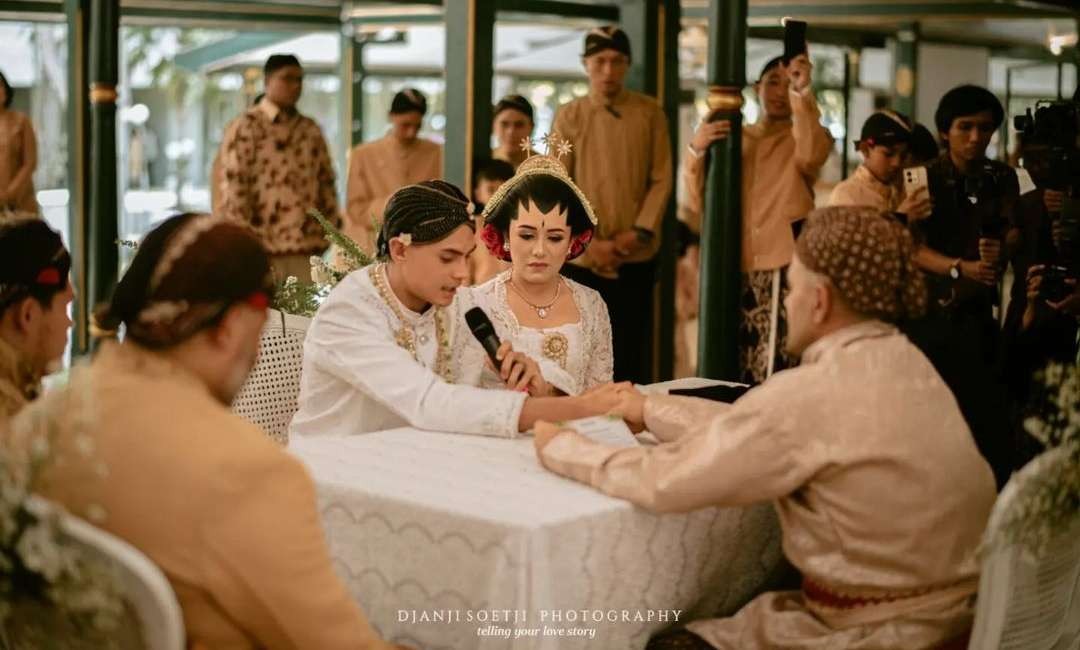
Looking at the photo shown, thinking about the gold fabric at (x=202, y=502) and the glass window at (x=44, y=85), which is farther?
the glass window at (x=44, y=85)

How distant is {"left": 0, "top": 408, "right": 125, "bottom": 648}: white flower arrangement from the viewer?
1.93 m

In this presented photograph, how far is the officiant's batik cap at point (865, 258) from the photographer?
8.41 feet

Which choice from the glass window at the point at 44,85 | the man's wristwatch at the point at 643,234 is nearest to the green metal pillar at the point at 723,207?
the man's wristwatch at the point at 643,234

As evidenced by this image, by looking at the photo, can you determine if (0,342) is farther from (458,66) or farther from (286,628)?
(458,66)

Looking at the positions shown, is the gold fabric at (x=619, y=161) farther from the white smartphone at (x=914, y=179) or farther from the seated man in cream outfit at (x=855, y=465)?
the seated man in cream outfit at (x=855, y=465)

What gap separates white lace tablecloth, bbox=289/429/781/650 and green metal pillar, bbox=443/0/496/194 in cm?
391

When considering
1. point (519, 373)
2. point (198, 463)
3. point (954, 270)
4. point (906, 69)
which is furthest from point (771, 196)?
point (906, 69)

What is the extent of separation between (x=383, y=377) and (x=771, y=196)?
3468 mm

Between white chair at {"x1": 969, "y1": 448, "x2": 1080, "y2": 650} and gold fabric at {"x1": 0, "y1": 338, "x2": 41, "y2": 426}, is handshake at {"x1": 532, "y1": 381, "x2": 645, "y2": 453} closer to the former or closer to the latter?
white chair at {"x1": 969, "y1": 448, "x2": 1080, "y2": 650}

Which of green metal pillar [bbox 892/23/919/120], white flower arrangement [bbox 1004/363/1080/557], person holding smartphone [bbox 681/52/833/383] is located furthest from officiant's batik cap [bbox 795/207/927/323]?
green metal pillar [bbox 892/23/919/120]

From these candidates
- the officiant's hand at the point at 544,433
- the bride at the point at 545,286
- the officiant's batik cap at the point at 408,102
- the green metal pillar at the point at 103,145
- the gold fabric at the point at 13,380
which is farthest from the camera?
the officiant's batik cap at the point at 408,102

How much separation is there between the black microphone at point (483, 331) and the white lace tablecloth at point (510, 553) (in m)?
0.52

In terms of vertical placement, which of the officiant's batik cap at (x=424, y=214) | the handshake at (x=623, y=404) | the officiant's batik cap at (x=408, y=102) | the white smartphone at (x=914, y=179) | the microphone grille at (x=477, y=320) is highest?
the officiant's batik cap at (x=408, y=102)

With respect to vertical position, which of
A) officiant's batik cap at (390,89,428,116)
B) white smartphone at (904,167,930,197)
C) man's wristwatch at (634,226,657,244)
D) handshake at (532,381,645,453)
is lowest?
handshake at (532,381,645,453)
